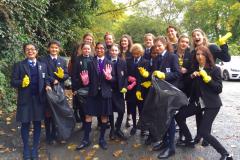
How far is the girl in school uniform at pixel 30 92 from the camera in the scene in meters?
5.46

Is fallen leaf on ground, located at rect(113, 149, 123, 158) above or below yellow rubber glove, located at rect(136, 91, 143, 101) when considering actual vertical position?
below

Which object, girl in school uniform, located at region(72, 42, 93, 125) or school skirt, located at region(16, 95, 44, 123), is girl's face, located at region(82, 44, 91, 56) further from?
school skirt, located at region(16, 95, 44, 123)

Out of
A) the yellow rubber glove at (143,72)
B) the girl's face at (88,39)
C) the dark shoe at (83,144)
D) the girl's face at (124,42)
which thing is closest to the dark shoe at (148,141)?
the dark shoe at (83,144)

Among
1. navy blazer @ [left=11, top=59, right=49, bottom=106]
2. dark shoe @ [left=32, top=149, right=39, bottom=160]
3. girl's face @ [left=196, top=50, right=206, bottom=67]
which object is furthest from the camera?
dark shoe @ [left=32, top=149, right=39, bottom=160]

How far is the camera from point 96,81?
5.88 meters

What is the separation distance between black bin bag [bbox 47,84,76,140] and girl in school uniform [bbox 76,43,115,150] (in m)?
0.32

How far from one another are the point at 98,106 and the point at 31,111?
1.15m

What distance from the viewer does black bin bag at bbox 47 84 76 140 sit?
19.2 ft

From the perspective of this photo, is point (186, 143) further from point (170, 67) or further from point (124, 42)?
point (124, 42)

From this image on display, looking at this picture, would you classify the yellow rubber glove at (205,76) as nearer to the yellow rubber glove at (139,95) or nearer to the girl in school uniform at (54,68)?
the yellow rubber glove at (139,95)

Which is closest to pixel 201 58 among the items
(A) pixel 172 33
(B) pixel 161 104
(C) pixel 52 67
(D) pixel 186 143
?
(B) pixel 161 104

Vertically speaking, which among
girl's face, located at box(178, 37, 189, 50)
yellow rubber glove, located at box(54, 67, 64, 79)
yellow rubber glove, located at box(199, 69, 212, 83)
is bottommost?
yellow rubber glove, located at box(199, 69, 212, 83)

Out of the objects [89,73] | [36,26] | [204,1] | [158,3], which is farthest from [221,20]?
[89,73]

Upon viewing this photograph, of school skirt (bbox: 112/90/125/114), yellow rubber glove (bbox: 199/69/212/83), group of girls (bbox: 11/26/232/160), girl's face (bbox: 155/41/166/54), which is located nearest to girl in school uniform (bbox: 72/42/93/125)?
group of girls (bbox: 11/26/232/160)
